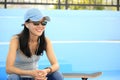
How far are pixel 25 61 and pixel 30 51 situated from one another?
91mm

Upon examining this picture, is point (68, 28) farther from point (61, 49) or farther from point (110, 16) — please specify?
point (110, 16)

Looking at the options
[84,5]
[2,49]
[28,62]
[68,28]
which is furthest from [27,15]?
[84,5]

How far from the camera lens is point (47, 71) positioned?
7.55 ft

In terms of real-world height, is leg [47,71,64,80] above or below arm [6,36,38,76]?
below

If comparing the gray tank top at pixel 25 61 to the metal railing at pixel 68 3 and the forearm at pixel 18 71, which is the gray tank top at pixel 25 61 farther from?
the metal railing at pixel 68 3

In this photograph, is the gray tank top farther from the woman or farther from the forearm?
the forearm

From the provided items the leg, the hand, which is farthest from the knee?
the leg

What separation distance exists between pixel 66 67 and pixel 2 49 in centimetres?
101

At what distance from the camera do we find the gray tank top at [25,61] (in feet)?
7.77

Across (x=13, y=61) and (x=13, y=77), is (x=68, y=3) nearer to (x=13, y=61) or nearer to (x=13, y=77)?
(x=13, y=61)

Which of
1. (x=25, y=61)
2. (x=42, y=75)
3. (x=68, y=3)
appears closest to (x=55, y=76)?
(x=42, y=75)

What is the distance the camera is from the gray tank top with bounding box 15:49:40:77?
7.77ft

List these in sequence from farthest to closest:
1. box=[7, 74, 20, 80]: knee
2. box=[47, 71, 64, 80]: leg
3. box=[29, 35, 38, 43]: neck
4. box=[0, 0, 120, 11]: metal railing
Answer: box=[0, 0, 120, 11]: metal railing < box=[29, 35, 38, 43]: neck < box=[47, 71, 64, 80]: leg < box=[7, 74, 20, 80]: knee

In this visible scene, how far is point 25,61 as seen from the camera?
2385 mm
